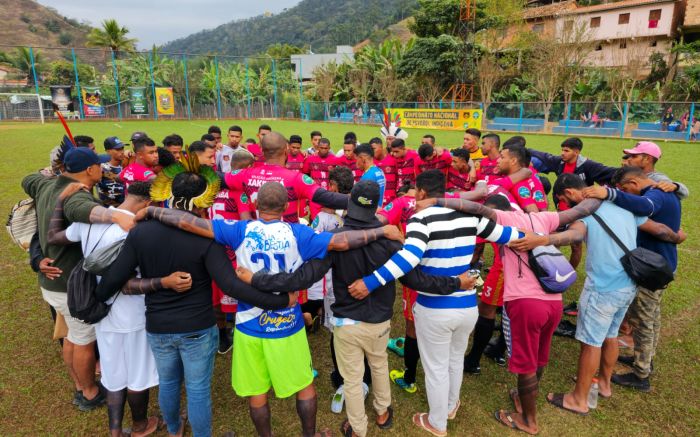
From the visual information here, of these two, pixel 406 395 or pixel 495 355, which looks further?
pixel 495 355

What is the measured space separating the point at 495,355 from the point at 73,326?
4383 millimetres

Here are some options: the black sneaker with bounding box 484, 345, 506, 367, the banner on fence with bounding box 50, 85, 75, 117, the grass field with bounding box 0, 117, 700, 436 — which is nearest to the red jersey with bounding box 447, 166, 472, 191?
the grass field with bounding box 0, 117, 700, 436

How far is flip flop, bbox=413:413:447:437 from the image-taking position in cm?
355

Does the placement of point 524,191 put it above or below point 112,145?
below

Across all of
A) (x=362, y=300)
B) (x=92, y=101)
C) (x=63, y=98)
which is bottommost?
(x=362, y=300)

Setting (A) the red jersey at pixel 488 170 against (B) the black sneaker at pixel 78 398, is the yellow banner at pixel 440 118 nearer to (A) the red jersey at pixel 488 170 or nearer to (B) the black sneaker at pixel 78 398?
(A) the red jersey at pixel 488 170

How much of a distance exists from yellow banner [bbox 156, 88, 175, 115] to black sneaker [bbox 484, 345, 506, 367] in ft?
155

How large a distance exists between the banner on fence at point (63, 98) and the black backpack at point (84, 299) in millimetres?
44116

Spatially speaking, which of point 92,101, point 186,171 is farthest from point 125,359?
point 92,101

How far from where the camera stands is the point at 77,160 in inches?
138

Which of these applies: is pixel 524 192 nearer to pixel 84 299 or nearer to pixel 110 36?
pixel 84 299

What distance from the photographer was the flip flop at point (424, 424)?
355 centimetres

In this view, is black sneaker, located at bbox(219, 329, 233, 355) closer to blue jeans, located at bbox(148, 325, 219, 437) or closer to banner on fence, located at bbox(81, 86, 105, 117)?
blue jeans, located at bbox(148, 325, 219, 437)

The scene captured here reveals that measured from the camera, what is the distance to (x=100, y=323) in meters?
3.17
